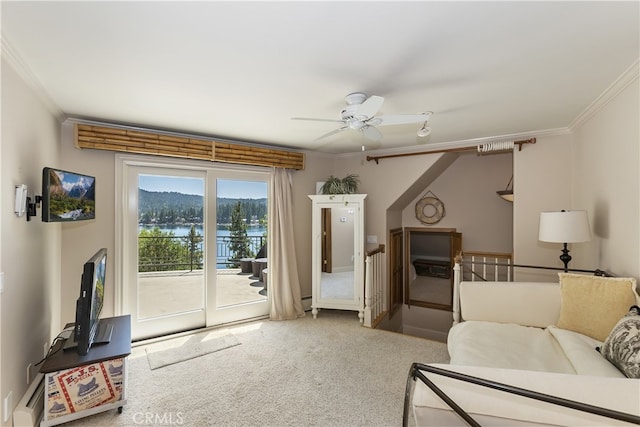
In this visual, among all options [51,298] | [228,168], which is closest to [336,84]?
[228,168]

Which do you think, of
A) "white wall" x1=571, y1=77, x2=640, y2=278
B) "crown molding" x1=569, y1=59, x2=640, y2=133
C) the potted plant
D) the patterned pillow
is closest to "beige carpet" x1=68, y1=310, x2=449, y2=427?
the patterned pillow

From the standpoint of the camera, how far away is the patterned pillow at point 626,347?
155cm

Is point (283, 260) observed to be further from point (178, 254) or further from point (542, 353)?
point (542, 353)

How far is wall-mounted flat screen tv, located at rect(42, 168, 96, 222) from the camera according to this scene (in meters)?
2.08

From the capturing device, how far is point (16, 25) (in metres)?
1.51

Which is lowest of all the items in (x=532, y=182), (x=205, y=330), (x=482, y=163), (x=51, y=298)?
(x=205, y=330)

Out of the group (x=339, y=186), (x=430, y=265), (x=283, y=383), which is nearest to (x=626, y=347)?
(x=283, y=383)

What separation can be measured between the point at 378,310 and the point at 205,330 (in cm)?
237

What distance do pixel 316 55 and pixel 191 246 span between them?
2.84m

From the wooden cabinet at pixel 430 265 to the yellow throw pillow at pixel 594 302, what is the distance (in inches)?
113

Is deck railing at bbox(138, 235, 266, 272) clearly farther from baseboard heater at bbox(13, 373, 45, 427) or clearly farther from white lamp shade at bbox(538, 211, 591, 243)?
white lamp shade at bbox(538, 211, 591, 243)

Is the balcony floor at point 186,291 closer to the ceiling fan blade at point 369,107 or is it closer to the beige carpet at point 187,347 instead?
the beige carpet at point 187,347

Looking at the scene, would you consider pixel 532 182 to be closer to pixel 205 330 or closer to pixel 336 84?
pixel 336 84

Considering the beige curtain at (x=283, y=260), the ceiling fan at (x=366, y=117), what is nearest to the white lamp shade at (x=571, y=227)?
the ceiling fan at (x=366, y=117)
